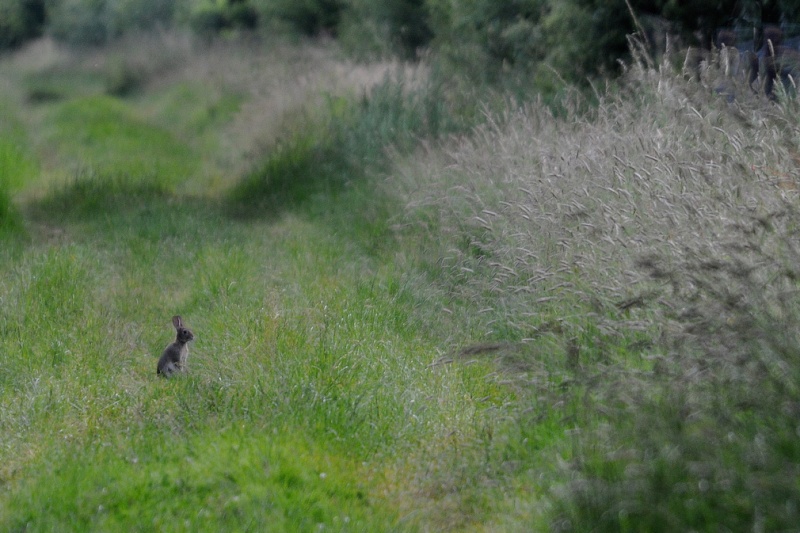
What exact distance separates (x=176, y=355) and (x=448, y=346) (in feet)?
5.90

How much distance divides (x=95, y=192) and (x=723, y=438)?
9.73m

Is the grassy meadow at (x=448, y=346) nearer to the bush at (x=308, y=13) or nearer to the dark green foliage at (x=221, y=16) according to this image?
the bush at (x=308, y=13)

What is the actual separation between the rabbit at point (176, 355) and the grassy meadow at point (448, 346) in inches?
5.2

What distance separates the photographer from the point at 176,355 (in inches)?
232

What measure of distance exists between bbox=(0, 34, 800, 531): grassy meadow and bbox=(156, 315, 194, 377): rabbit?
0.13 meters

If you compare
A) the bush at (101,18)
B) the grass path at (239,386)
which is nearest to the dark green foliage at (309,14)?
the bush at (101,18)

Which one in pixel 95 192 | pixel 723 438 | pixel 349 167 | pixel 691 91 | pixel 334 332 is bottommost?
pixel 95 192

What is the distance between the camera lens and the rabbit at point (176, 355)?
580cm

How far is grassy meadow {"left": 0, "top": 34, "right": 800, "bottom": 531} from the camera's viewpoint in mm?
3604

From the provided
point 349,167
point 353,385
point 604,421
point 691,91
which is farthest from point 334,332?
point 349,167

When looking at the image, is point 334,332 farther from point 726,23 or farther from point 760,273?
point 726,23

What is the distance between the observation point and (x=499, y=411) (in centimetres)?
483

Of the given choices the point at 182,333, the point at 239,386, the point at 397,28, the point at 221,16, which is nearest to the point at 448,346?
the point at 239,386

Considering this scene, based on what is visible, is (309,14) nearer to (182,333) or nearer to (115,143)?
(115,143)
